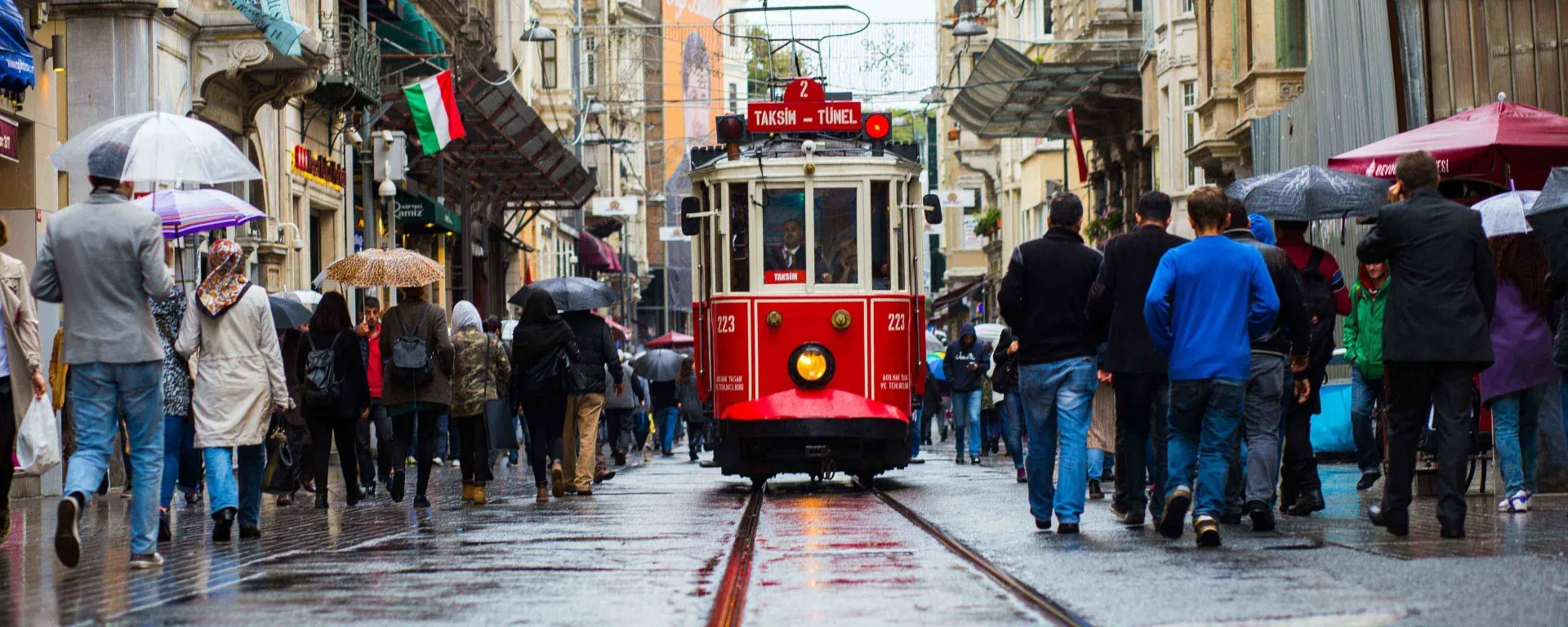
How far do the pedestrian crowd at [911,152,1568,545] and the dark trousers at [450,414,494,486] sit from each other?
201 inches

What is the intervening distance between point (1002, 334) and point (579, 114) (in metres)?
39.3

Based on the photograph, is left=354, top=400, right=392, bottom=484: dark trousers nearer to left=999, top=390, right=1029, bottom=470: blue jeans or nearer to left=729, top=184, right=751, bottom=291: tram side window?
left=729, top=184, right=751, bottom=291: tram side window

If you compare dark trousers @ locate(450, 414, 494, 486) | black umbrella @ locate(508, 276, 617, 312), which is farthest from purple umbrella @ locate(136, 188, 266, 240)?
black umbrella @ locate(508, 276, 617, 312)

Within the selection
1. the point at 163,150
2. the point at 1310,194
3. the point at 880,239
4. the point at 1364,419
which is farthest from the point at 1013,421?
the point at 163,150

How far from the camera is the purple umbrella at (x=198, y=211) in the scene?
45.9ft

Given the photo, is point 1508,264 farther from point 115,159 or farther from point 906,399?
point 115,159

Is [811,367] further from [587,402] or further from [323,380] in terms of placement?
[323,380]

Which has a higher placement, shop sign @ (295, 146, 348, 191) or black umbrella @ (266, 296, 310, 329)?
shop sign @ (295, 146, 348, 191)

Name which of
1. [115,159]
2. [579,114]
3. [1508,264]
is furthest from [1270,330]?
[579,114]

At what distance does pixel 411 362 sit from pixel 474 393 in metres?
0.60

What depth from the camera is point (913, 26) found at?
3497cm

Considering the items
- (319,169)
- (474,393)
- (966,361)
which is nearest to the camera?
(474,393)

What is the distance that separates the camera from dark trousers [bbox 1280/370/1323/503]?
1123 cm

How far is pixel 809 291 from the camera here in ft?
52.6
